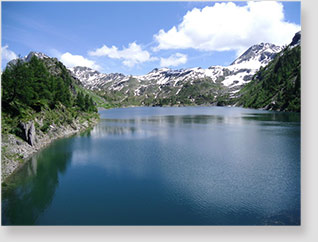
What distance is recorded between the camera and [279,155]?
1837 inches

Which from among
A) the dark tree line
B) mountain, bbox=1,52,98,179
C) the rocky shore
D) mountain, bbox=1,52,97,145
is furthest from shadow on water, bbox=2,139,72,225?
the dark tree line

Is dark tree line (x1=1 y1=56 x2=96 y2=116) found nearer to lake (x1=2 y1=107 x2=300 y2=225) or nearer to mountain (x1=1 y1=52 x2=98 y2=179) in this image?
mountain (x1=1 y1=52 x2=98 y2=179)

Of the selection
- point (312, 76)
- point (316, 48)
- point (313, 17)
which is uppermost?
point (313, 17)

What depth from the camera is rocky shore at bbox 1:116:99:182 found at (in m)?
38.5

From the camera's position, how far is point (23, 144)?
48094 mm

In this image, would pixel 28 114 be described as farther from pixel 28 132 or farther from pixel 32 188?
pixel 32 188

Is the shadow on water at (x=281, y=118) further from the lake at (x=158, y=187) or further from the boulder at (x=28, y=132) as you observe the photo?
the boulder at (x=28, y=132)

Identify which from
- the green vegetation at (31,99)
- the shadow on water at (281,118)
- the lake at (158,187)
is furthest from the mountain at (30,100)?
the shadow on water at (281,118)

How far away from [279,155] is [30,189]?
43.1 m

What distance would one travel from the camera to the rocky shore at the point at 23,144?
38.5m

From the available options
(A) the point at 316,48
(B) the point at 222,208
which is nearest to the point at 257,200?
(B) the point at 222,208

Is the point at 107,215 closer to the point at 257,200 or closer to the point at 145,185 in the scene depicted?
the point at 145,185

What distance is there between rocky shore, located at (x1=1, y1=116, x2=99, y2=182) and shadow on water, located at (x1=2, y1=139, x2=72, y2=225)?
1295 mm

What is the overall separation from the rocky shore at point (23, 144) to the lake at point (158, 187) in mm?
1672
